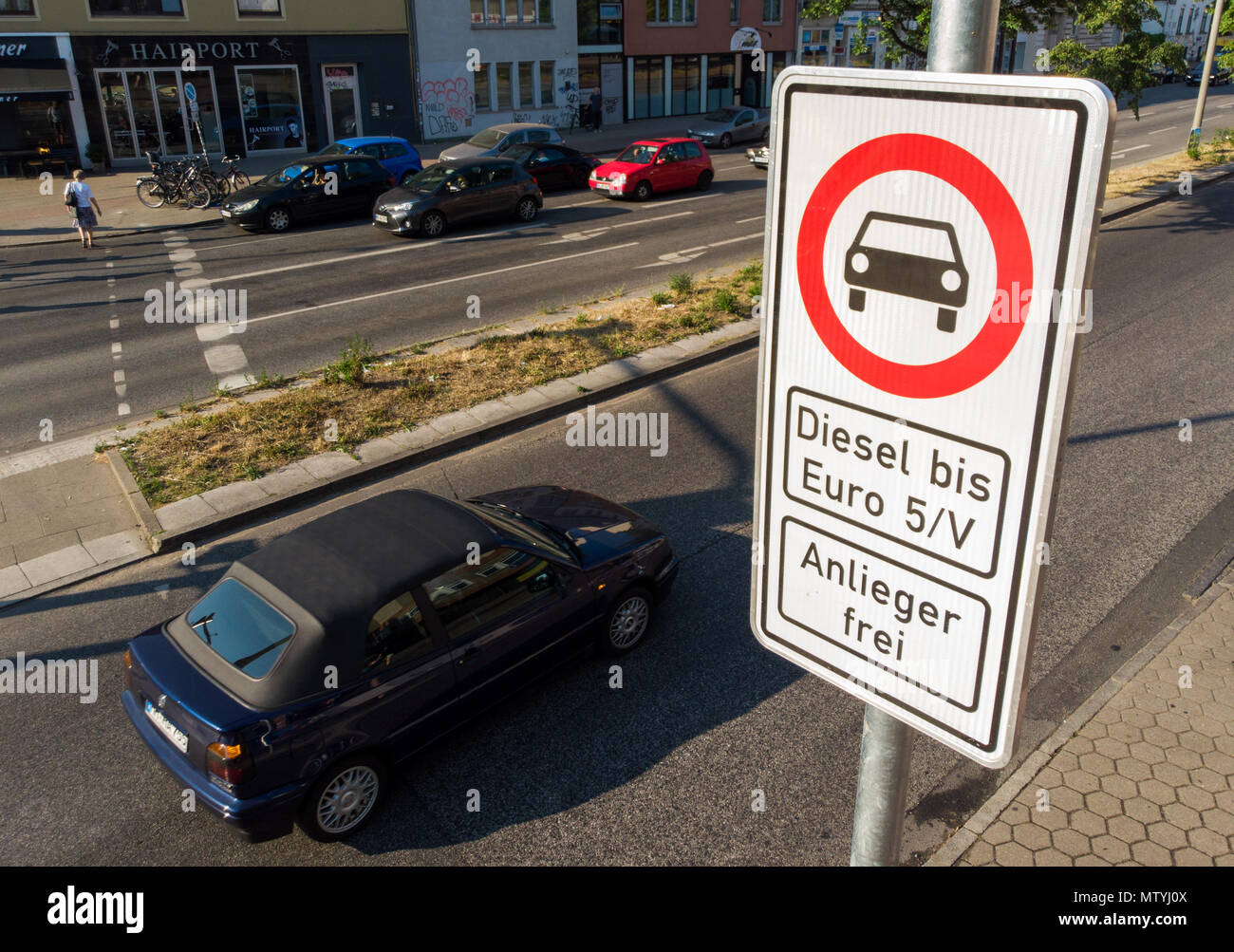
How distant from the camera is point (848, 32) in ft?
169

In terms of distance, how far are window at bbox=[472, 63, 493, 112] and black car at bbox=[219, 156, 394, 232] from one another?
1512cm

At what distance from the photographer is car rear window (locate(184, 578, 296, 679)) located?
521 cm

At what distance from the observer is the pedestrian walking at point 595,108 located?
39.4m

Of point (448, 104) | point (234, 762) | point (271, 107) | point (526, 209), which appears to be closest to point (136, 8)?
point (271, 107)

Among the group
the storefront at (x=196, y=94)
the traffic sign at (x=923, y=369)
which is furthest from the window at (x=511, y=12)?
the traffic sign at (x=923, y=369)

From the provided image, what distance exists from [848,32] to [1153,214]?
35.3 meters

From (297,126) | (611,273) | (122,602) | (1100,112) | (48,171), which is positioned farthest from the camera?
(297,126)

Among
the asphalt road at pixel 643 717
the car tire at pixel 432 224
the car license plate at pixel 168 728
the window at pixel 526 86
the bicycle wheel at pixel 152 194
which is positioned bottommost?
the asphalt road at pixel 643 717

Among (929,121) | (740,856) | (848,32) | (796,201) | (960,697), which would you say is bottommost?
(740,856)

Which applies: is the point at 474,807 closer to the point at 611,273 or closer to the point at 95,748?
the point at 95,748

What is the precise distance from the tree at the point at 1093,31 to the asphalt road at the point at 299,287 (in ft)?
16.9

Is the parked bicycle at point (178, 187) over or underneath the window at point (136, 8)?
underneath

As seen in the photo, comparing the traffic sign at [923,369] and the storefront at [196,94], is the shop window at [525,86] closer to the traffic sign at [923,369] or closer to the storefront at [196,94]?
the storefront at [196,94]

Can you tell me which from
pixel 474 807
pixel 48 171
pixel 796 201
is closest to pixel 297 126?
pixel 48 171
